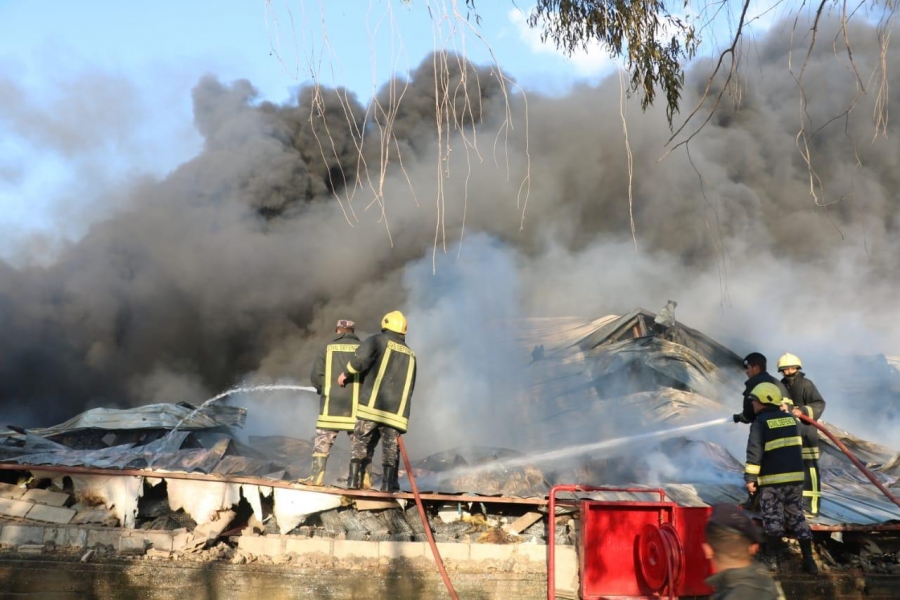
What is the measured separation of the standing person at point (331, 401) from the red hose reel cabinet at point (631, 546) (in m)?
1.54

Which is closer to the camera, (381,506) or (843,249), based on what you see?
(381,506)

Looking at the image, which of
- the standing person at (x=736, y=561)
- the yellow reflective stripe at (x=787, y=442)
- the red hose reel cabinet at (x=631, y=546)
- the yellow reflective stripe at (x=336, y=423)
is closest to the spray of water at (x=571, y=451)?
the yellow reflective stripe at (x=336, y=423)

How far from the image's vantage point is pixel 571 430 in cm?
800

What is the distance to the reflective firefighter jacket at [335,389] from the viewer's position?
15.2ft

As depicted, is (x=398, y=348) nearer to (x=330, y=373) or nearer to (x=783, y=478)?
(x=330, y=373)

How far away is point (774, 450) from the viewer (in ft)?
13.6

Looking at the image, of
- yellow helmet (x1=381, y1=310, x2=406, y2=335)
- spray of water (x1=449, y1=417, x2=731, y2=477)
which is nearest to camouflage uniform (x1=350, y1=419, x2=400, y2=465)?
yellow helmet (x1=381, y1=310, x2=406, y2=335)

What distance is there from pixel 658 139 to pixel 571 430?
397 inches

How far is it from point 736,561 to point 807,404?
3.40 m

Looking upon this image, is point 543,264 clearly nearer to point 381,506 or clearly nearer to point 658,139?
point 658,139

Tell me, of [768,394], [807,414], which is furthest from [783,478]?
[807,414]

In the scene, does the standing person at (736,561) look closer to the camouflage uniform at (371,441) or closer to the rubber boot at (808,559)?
the rubber boot at (808,559)

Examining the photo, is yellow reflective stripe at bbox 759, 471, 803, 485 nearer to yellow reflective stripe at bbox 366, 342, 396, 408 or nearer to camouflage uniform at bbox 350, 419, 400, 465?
camouflage uniform at bbox 350, 419, 400, 465

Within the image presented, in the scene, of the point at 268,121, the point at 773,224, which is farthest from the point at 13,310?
the point at 773,224
